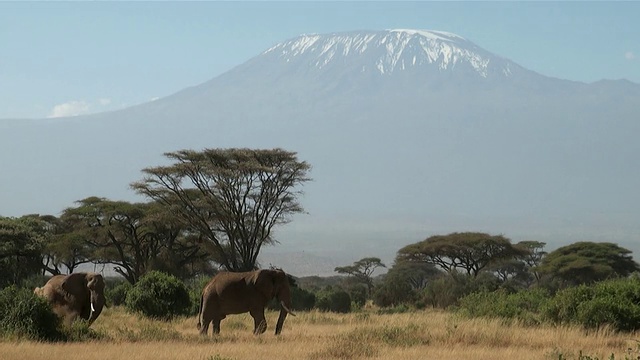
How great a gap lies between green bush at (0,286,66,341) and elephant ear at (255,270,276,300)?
482 cm

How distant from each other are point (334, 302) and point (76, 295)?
2193 centimetres

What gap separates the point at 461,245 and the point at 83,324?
1593 inches

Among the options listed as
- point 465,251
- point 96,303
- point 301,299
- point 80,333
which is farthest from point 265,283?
point 465,251

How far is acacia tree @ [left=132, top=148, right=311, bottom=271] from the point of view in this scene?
161ft

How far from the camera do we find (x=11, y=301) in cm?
2045

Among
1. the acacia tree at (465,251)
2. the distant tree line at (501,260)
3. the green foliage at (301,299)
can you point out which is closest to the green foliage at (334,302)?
the green foliage at (301,299)

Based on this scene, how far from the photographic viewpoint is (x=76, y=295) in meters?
22.7

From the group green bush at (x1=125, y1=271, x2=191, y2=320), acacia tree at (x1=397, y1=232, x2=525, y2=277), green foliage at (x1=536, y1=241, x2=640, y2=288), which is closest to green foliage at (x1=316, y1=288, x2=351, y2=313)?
green bush at (x1=125, y1=271, x2=191, y2=320)

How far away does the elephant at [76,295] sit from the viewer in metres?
22.5

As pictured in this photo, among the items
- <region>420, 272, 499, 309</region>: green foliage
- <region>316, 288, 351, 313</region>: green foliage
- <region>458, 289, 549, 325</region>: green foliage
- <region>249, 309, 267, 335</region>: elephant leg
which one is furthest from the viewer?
<region>420, 272, 499, 309</region>: green foliage

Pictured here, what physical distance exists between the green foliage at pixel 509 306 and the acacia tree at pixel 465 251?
90.3 ft

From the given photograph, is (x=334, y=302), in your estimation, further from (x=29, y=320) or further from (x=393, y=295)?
(x=29, y=320)

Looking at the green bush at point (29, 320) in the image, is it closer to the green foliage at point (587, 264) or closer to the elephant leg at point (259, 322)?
the elephant leg at point (259, 322)

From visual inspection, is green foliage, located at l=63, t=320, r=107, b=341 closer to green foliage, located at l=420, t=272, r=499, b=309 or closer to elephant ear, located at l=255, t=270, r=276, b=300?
elephant ear, located at l=255, t=270, r=276, b=300
